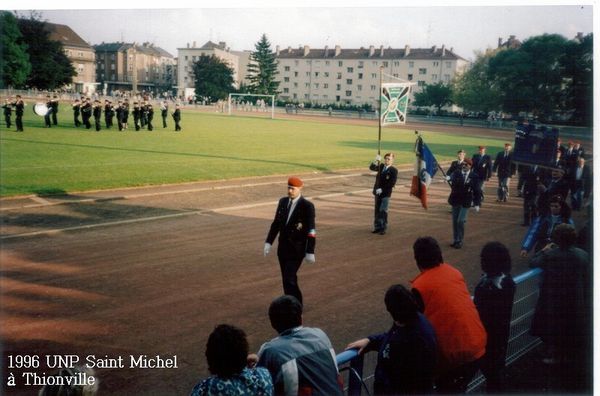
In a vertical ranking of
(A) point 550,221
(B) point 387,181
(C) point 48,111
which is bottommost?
(A) point 550,221

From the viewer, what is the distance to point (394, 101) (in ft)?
48.8

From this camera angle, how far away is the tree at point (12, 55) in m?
8.59

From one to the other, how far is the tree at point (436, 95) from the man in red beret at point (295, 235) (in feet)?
201

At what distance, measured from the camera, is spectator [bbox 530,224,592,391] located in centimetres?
588

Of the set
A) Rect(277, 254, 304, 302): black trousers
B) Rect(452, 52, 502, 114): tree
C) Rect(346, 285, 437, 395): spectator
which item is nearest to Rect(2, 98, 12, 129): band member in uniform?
Rect(277, 254, 304, 302): black trousers

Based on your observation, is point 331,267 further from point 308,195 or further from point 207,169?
point 207,169

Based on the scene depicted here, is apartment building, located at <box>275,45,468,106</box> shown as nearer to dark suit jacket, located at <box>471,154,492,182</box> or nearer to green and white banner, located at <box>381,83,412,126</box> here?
green and white banner, located at <box>381,83,412,126</box>

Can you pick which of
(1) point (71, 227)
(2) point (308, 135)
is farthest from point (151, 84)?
(1) point (71, 227)

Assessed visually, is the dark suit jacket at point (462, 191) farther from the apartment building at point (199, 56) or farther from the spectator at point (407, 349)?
the spectator at point (407, 349)

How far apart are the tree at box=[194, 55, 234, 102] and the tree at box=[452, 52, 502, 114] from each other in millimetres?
23676

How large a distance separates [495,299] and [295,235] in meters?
3.50

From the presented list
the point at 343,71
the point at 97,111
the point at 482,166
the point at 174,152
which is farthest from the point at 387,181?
the point at 97,111

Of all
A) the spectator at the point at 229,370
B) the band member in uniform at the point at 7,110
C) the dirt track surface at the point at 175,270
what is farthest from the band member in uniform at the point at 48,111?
the spectator at the point at 229,370

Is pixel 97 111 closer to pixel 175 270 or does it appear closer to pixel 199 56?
pixel 199 56
